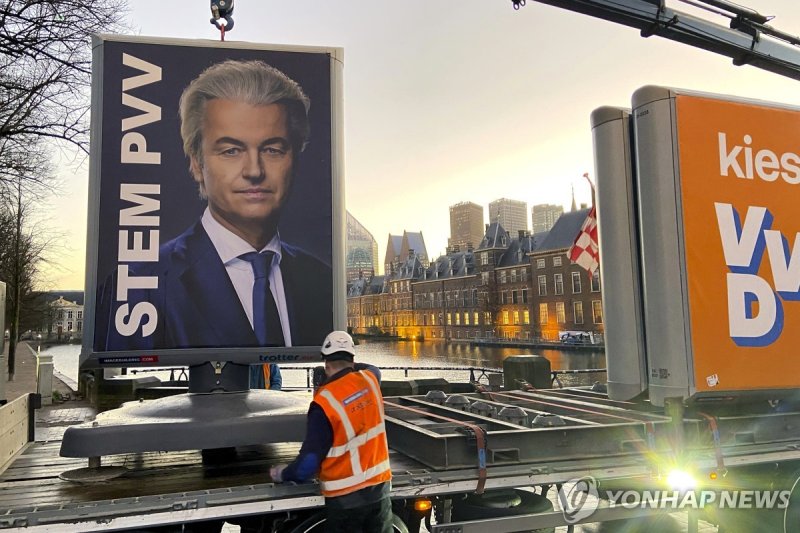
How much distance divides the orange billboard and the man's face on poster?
3622 mm

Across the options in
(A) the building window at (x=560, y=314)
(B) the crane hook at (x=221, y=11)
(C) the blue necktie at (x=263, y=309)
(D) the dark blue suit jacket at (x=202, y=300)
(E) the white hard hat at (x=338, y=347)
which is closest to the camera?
(E) the white hard hat at (x=338, y=347)

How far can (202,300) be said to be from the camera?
5.02 m

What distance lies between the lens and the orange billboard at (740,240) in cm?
548

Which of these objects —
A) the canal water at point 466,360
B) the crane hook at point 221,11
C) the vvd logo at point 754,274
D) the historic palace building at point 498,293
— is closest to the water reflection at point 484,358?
the canal water at point 466,360

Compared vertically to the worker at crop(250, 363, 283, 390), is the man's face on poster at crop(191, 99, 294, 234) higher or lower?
higher

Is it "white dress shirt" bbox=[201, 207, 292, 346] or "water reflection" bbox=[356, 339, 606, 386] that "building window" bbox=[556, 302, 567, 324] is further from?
"white dress shirt" bbox=[201, 207, 292, 346]

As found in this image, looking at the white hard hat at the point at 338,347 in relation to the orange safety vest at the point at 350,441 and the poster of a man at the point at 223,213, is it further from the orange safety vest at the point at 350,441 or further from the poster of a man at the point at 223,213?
the poster of a man at the point at 223,213

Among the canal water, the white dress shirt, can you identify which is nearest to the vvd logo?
the white dress shirt

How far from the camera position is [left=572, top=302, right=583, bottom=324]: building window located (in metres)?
84.1

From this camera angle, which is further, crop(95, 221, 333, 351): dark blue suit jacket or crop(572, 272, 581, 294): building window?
crop(572, 272, 581, 294): building window

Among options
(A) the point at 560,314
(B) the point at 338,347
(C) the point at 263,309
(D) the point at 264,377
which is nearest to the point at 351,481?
(B) the point at 338,347

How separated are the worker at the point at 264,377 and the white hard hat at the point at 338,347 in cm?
282

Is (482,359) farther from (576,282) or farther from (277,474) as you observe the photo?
(277,474)

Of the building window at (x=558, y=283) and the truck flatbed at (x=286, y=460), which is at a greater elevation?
the building window at (x=558, y=283)
